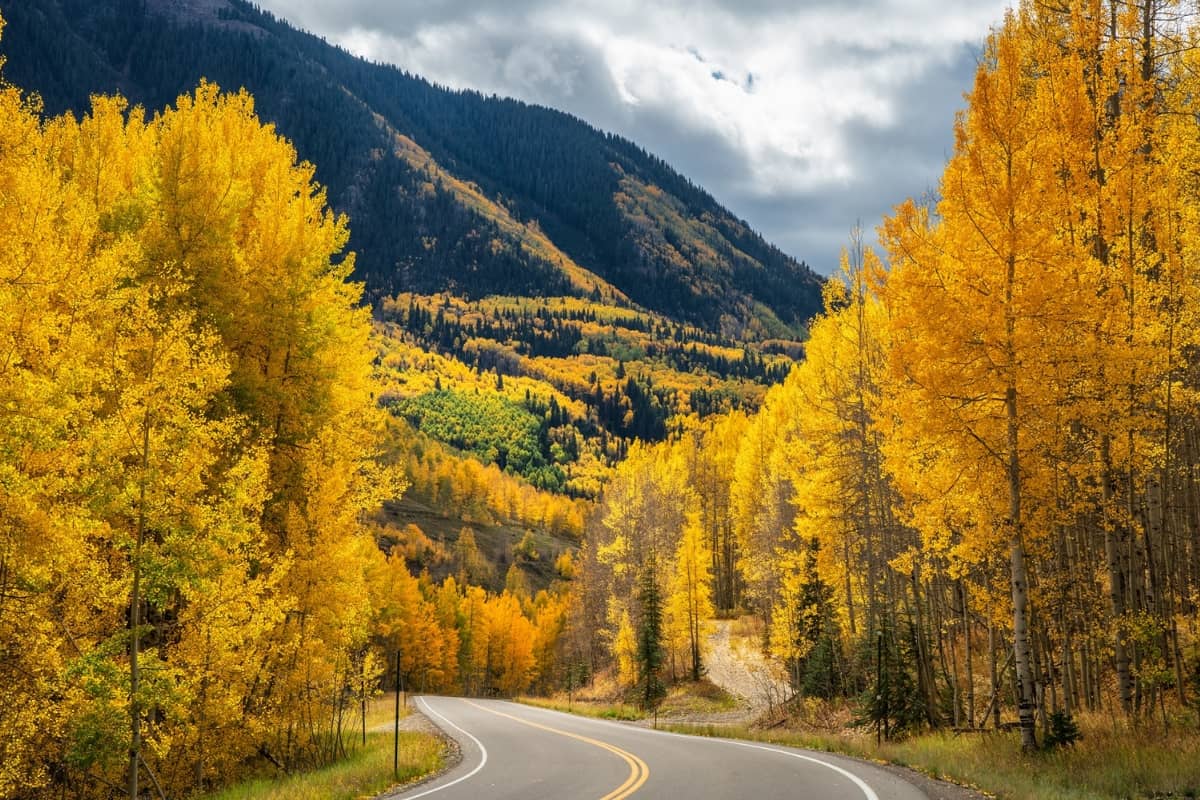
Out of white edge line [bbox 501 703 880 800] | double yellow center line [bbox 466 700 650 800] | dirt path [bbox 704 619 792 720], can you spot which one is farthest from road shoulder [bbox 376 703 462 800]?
dirt path [bbox 704 619 792 720]

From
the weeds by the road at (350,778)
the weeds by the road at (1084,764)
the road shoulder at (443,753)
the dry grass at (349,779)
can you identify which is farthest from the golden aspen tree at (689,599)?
the weeds by the road at (1084,764)

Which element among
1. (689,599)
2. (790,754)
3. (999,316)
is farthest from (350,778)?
(689,599)

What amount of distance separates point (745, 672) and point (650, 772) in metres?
30.3

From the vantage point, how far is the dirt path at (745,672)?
109ft

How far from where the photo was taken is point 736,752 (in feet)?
51.7

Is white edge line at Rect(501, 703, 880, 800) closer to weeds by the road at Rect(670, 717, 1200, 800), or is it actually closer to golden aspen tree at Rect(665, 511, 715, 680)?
weeds by the road at Rect(670, 717, 1200, 800)

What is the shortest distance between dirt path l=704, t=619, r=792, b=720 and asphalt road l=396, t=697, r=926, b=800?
1259 cm

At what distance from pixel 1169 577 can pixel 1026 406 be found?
5.18 metres

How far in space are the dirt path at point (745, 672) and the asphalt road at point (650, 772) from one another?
12586 mm

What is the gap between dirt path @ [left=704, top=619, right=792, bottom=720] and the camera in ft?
109

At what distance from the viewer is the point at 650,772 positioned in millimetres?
12891

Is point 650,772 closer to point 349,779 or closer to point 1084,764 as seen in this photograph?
point 349,779

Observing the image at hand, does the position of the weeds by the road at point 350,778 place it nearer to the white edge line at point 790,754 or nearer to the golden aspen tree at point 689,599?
the white edge line at point 790,754

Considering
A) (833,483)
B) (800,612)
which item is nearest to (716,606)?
(800,612)
